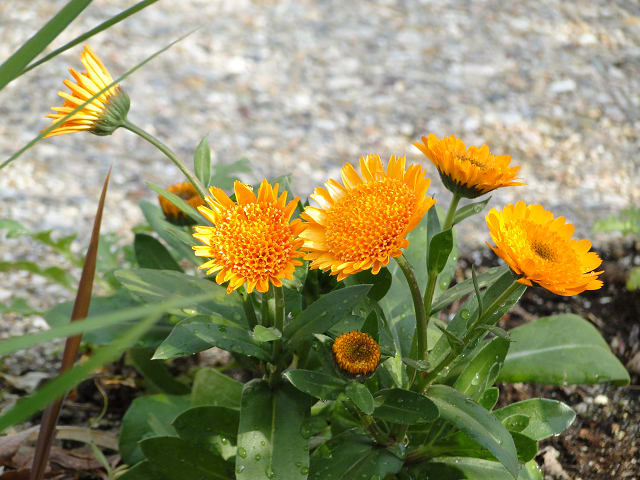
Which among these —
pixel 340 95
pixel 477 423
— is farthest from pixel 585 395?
pixel 340 95

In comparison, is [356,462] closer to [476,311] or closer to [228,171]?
[476,311]

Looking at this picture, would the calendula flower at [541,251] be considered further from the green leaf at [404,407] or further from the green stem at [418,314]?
the green leaf at [404,407]

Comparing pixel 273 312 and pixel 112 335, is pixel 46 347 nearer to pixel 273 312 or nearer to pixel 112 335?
pixel 112 335

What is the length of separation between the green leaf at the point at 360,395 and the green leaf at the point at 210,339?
0.73ft

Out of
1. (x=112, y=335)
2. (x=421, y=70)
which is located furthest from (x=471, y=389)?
(x=421, y=70)

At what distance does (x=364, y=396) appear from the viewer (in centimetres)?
124

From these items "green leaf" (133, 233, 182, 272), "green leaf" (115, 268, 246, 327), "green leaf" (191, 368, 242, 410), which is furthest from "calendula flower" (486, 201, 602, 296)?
"green leaf" (133, 233, 182, 272)

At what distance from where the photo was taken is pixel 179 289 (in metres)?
1.55

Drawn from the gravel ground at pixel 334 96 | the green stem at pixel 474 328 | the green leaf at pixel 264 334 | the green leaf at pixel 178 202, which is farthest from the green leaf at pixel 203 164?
the gravel ground at pixel 334 96

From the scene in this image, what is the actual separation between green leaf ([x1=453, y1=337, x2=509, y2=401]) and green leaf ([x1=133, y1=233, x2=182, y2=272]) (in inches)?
33.4

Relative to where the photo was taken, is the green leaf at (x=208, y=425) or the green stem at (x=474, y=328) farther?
the green leaf at (x=208, y=425)

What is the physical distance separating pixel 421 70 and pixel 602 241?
5.07 feet

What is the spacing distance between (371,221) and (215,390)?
751 mm

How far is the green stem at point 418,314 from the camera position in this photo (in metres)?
1.24
